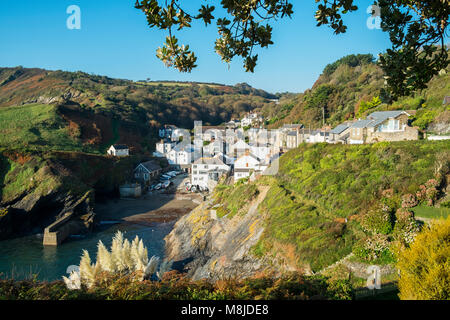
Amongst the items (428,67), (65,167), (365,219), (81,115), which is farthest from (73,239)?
(81,115)

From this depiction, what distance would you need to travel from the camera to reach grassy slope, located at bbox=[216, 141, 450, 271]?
41.8 ft

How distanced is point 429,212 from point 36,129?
216 feet

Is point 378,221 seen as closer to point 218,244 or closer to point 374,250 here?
point 374,250

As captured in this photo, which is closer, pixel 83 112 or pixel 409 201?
pixel 409 201

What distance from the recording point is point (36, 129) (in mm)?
58219

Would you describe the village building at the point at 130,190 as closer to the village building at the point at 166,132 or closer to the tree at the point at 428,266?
the village building at the point at 166,132

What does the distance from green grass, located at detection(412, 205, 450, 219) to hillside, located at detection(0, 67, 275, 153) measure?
164ft

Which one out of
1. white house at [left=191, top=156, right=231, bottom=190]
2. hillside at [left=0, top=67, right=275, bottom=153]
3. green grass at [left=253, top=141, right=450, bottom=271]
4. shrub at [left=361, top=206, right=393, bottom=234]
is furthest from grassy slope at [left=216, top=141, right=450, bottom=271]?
hillside at [left=0, top=67, right=275, bottom=153]

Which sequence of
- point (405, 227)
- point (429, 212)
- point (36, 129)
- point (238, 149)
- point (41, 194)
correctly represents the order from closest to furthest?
point (405, 227) → point (429, 212) → point (41, 194) → point (36, 129) → point (238, 149)

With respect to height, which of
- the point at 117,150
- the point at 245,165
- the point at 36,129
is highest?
the point at 36,129

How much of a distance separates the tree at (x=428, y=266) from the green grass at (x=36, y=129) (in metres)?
54.6

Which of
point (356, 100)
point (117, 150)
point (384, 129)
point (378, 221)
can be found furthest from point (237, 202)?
point (117, 150)

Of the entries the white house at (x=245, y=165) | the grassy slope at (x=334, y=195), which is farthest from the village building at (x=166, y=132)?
the grassy slope at (x=334, y=195)

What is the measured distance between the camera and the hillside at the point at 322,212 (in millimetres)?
11992
